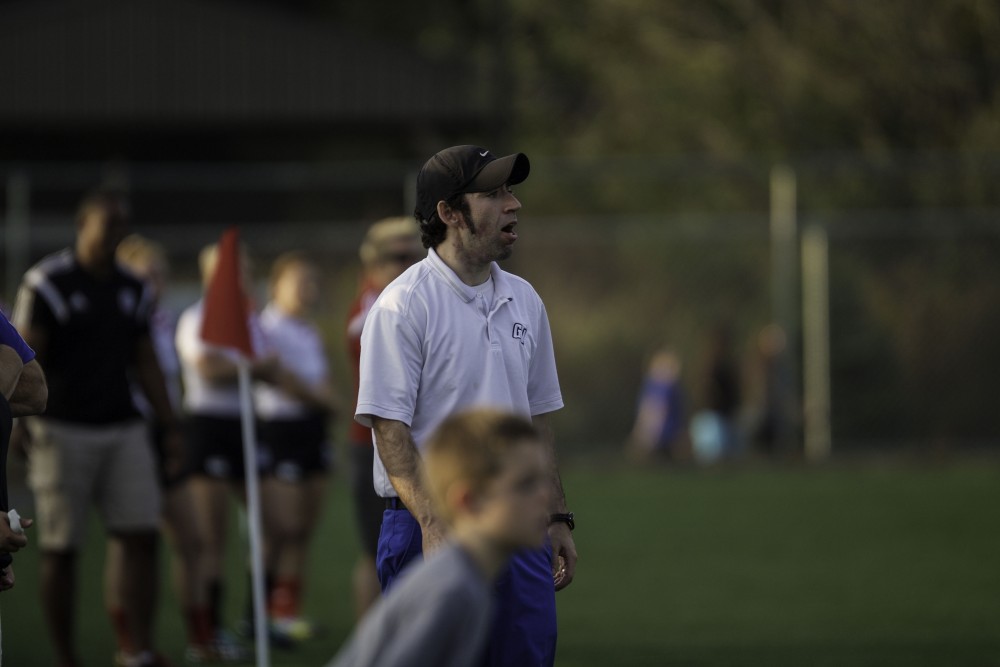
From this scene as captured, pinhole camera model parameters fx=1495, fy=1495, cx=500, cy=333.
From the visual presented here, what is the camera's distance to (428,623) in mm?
2957

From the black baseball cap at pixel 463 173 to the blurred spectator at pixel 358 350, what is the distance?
2.32m

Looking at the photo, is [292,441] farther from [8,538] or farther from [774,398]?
[774,398]

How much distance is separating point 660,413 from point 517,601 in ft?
47.0

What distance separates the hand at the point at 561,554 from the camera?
475cm

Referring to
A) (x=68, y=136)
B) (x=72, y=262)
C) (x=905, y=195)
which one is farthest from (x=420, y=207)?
(x=68, y=136)

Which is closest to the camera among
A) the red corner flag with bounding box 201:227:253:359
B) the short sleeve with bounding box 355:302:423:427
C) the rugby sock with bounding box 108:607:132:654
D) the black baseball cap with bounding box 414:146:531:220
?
the short sleeve with bounding box 355:302:423:427

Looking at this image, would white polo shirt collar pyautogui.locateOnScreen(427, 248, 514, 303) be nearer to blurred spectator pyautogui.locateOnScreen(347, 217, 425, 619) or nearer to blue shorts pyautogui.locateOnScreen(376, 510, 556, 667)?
blue shorts pyautogui.locateOnScreen(376, 510, 556, 667)

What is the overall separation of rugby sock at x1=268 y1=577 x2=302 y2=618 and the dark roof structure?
1773cm

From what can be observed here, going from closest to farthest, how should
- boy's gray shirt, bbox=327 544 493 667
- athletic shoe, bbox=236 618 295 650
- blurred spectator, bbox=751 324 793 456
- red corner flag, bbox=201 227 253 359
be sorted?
boy's gray shirt, bbox=327 544 493 667
red corner flag, bbox=201 227 253 359
athletic shoe, bbox=236 618 295 650
blurred spectator, bbox=751 324 793 456

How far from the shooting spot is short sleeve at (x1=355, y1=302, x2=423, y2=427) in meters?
4.39

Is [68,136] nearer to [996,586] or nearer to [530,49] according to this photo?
[530,49]

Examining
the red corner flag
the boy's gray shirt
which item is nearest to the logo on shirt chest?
the red corner flag

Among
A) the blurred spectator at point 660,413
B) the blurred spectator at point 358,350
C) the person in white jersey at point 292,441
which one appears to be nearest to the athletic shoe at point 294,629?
the person in white jersey at point 292,441

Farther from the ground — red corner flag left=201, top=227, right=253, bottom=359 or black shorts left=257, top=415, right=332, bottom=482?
red corner flag left=201, top=227, right=253, bottom=359
